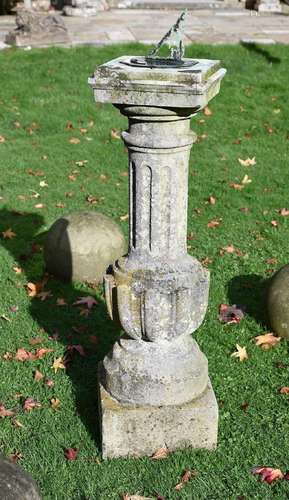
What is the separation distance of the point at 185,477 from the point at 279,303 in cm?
190

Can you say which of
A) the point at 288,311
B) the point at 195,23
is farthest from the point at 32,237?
the point at 195,23

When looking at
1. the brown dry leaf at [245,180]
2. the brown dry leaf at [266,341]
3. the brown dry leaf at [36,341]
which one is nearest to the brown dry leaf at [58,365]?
the brown dry leaf at [36,341]

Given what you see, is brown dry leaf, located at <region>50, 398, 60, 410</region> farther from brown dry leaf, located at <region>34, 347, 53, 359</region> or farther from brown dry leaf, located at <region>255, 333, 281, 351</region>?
brown dry leaf, located at <region>255, 333, 281, 351</region>

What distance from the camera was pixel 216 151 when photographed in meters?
10.4

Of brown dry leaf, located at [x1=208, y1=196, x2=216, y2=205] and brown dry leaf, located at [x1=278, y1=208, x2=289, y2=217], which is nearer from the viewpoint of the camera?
brown dry leaf, located at [x1=278, y1=208, x2=289, y2=217]

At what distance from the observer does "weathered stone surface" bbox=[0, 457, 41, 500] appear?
335cm

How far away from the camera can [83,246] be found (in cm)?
639

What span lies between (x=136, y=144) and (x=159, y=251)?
0.70 m

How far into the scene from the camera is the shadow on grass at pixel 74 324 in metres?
5.02

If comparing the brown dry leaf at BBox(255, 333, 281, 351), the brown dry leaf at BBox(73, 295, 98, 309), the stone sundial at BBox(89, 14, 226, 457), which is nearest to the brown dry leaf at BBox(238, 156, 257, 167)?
the brown dry leaf at BBox(73, 295, 98, 309)

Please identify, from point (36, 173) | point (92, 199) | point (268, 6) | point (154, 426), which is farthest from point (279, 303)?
point (268, 6)

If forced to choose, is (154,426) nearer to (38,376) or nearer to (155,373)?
(155,373)

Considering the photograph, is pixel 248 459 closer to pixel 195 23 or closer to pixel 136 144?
pixel 136 144

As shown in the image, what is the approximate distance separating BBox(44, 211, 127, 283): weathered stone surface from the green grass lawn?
0.20 meters
